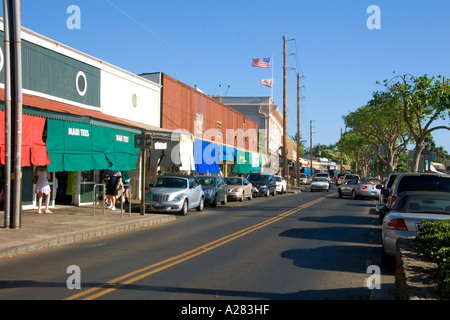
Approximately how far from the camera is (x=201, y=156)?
3150 centimetres

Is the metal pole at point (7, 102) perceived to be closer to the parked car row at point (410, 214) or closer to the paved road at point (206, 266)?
the paved road at point (206, 266)

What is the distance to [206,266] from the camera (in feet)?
29.0

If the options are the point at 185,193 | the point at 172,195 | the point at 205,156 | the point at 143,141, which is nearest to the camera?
the point at 143,141

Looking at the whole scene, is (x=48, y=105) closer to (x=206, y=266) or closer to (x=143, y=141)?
(x=143, y=141)

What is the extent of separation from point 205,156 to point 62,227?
1933 cm

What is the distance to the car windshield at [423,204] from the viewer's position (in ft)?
31.6

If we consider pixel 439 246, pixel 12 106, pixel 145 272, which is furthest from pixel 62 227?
pixel 439 246

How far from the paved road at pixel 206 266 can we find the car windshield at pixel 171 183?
5.62 metres

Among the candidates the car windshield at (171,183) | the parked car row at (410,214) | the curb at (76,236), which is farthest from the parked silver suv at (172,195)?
the parked car row at (410,214)

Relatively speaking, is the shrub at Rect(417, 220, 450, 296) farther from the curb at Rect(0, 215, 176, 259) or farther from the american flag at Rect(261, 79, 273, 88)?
the american flag at Rect(261, 79, 273, 88)
